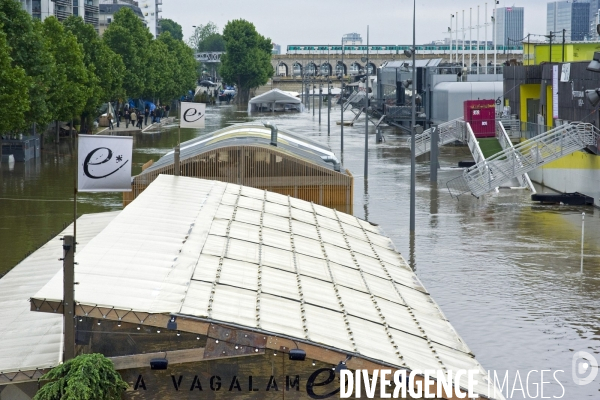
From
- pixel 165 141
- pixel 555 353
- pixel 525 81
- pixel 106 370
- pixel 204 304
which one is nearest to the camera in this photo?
Answer: pixel 106 370

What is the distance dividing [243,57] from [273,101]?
3887 cm

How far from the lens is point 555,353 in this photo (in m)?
19.4

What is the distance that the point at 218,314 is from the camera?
1213 centimetres

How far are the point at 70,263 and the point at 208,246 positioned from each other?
4.67 meters

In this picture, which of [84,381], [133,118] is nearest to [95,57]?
[133,118]

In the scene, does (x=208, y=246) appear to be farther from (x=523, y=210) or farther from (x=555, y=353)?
(x=523, y=210)

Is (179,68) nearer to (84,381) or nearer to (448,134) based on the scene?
(448,134)

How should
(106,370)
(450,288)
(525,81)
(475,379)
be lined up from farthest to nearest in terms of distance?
(525,81)
(450,288)
(475,379)
(106,370)

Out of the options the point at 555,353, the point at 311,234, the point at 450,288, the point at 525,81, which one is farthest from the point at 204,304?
the point at 525,81

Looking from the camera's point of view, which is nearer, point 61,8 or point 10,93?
point 10,93

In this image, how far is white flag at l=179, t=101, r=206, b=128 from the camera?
31220mm

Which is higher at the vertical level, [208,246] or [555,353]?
[208,246]

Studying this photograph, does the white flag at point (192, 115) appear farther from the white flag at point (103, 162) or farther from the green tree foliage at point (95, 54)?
the green tree foliage at point (95, 54)

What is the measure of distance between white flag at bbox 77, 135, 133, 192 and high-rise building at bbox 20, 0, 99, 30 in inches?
2732
